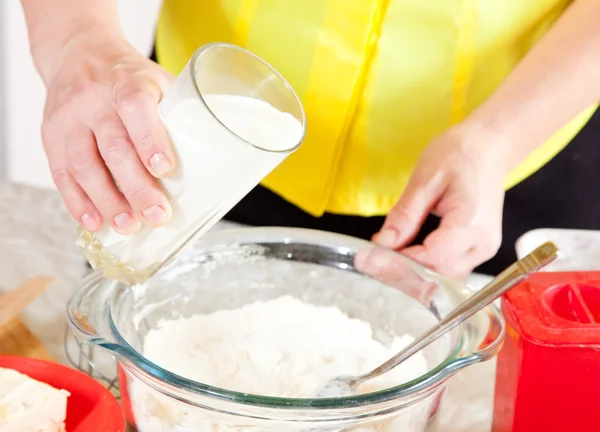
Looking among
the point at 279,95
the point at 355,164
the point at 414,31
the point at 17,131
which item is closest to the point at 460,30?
the point at 414,31

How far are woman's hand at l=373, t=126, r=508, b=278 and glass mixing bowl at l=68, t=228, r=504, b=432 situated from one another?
0.03 meters

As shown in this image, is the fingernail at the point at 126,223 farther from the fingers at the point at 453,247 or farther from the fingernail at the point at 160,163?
the fingers at the point at 453,247

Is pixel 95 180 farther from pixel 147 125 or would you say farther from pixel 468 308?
pixel 468 308

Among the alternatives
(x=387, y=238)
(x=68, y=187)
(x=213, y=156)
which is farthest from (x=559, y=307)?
(x=68, y=187)

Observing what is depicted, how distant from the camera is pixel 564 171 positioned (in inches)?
38.8

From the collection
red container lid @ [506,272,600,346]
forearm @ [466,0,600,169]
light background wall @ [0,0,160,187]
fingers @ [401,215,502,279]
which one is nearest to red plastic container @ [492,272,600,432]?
red container lid @ [506,272,600,346]

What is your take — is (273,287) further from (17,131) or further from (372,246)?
(17,131)

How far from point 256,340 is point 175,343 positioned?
73mm

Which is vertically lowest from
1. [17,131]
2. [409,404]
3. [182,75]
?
[17,131]

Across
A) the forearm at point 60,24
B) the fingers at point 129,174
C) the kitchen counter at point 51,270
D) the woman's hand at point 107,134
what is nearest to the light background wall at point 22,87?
the kitchen counter at point 51,270

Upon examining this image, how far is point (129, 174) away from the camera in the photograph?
53cm

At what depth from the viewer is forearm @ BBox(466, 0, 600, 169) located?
74 centimetres

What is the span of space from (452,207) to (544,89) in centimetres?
18

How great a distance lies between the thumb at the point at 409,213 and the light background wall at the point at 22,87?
3.91 ft
